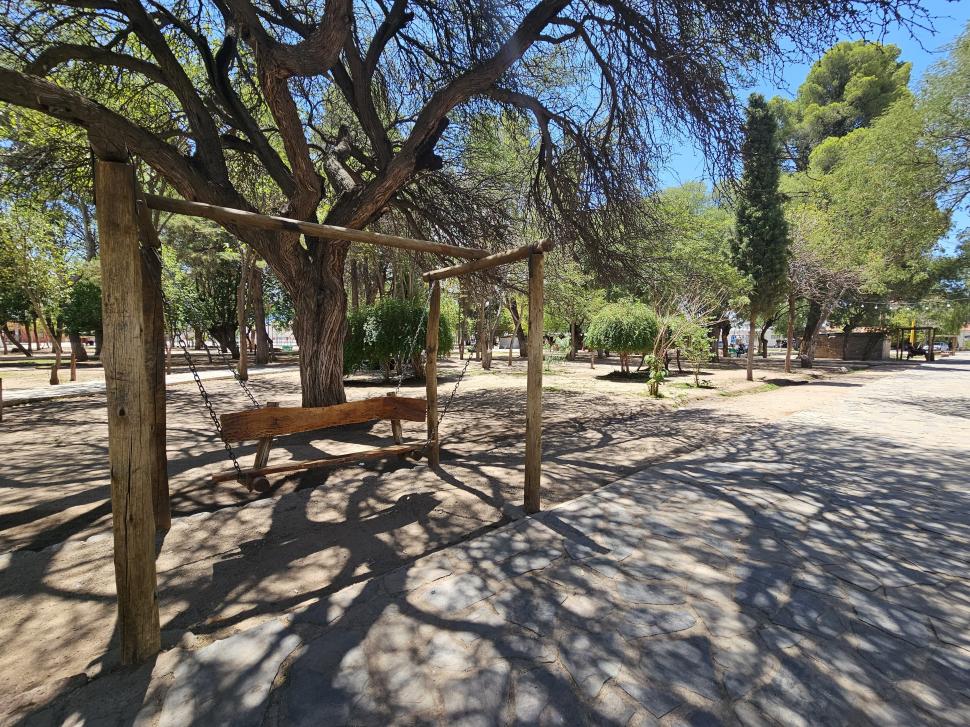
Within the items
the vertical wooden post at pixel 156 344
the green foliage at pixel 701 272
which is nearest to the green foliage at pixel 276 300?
the green foliage at pixel 701 272

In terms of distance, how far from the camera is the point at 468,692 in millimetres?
1886

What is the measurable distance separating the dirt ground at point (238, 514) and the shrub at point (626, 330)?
7523 mm

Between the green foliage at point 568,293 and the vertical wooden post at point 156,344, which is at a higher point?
the green foliage at point 568,293

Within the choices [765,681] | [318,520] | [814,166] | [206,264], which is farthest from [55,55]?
[814,166]

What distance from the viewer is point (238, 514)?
397 centimetres

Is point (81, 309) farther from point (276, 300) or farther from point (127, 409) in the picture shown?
point (127, 409)

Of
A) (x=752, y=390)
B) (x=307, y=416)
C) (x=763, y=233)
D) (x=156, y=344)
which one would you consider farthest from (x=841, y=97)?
(x=156, y=344)

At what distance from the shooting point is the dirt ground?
2447 mm

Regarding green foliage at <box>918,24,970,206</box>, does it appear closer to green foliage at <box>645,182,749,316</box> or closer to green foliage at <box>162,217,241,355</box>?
green foliage at <box>645,182,749,316</box>

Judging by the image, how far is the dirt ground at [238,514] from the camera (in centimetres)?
245

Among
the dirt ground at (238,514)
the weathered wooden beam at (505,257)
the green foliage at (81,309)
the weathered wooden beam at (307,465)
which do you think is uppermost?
the green foliage at (81,309)

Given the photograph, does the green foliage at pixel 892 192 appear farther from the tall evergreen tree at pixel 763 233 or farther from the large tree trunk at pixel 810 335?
the large tree trunk at pixel 810 335

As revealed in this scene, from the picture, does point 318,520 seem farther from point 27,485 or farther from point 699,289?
point 699,289

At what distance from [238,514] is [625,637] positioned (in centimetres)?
339
